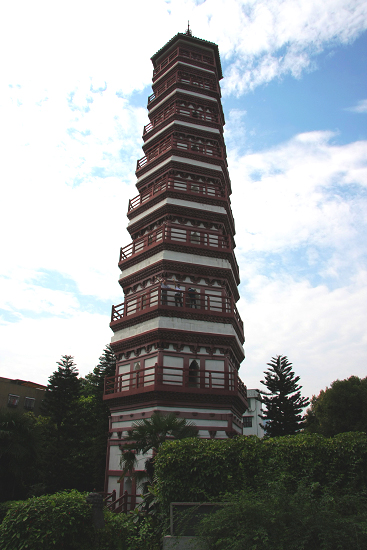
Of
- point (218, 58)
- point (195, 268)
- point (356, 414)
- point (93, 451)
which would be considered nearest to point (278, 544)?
point (195, 268)

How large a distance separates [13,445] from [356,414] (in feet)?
104

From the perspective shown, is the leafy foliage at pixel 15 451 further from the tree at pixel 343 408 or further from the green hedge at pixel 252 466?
the tree at pixel 343 408

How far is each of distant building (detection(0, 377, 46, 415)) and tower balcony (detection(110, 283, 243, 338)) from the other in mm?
29949

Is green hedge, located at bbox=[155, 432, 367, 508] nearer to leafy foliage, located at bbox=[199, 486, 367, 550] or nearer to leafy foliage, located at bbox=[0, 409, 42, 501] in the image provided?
leafy foliage, located at bbox=[199, 486, 367, 550]

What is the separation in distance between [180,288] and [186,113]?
16092mm

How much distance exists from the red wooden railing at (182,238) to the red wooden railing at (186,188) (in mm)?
2874

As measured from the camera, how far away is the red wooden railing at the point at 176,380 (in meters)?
20.9

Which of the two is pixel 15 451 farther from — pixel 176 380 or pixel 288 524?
pixel 288 524

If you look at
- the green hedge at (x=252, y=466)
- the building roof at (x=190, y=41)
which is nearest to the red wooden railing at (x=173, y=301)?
the green hedge at (x=252, y=466)

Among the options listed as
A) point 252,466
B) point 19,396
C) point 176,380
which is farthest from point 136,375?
point 19,396

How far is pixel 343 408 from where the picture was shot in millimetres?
39344

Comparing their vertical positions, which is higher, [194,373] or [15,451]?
[194,373]

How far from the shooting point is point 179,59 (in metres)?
35.3

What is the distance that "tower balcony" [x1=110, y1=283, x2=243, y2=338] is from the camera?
74.7 ft
